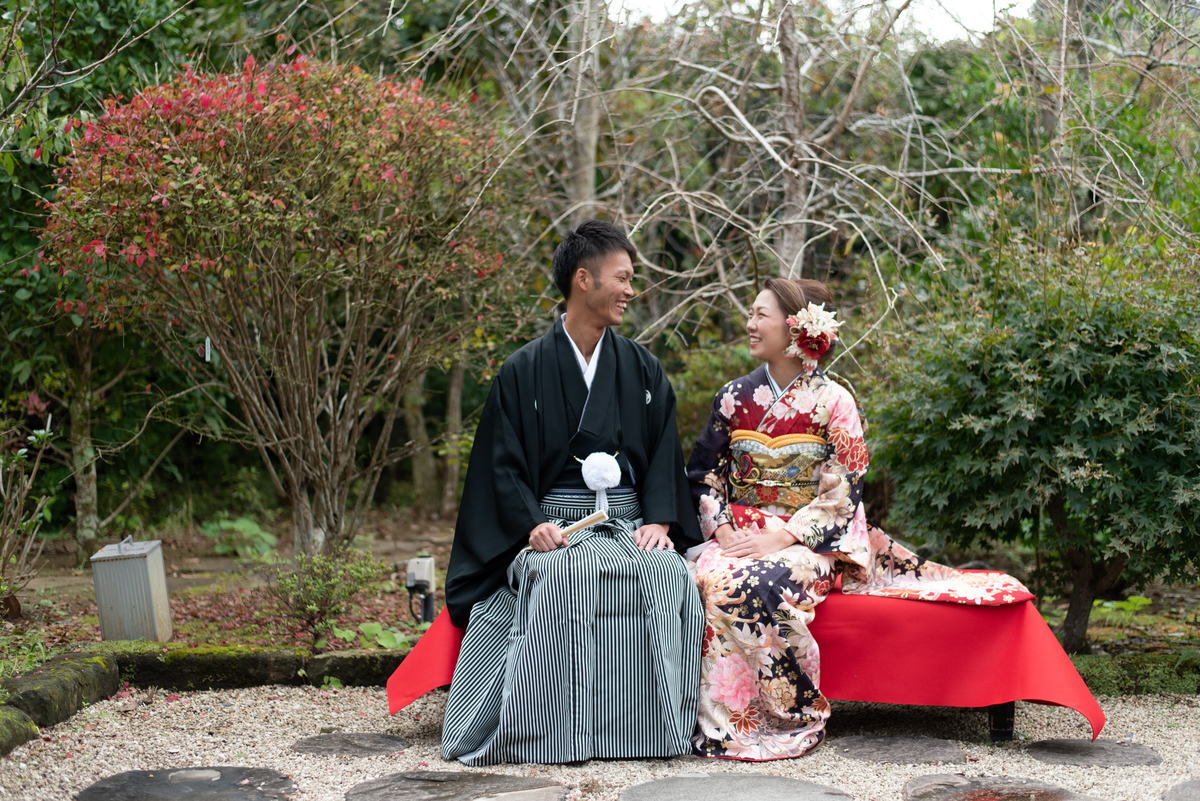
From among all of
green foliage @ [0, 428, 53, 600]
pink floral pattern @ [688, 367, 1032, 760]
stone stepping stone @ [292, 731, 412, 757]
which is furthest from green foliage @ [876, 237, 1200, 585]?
green foliage @ [0, 428, 53, 600]

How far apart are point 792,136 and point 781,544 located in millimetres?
2169

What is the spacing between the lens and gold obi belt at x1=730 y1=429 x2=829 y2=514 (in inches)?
125

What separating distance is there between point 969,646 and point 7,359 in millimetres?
4664

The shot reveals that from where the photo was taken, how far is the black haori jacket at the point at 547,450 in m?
3.05

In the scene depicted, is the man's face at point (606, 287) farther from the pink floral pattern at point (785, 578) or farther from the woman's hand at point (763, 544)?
the woman's hand at point (763, 544)

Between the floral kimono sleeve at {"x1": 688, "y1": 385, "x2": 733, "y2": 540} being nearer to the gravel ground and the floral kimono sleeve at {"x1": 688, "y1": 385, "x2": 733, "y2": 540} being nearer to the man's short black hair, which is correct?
the man's short black hair

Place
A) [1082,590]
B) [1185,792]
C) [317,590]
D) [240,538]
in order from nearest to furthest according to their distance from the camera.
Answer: [1185,792] < [317,590] < [1082,590] < [240,538]

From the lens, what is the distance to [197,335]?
4191 millimetres

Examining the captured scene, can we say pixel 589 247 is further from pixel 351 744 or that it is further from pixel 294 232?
pixel 351 744

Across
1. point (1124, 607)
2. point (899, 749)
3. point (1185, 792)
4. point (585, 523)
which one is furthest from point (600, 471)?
point (1124, 607)

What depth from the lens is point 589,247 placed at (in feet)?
10.3

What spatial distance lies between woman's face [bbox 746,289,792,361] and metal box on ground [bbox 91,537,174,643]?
2327 mm

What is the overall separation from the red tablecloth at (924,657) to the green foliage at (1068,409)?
63 centimetres

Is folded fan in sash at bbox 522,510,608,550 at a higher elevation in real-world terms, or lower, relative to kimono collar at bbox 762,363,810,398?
lower
